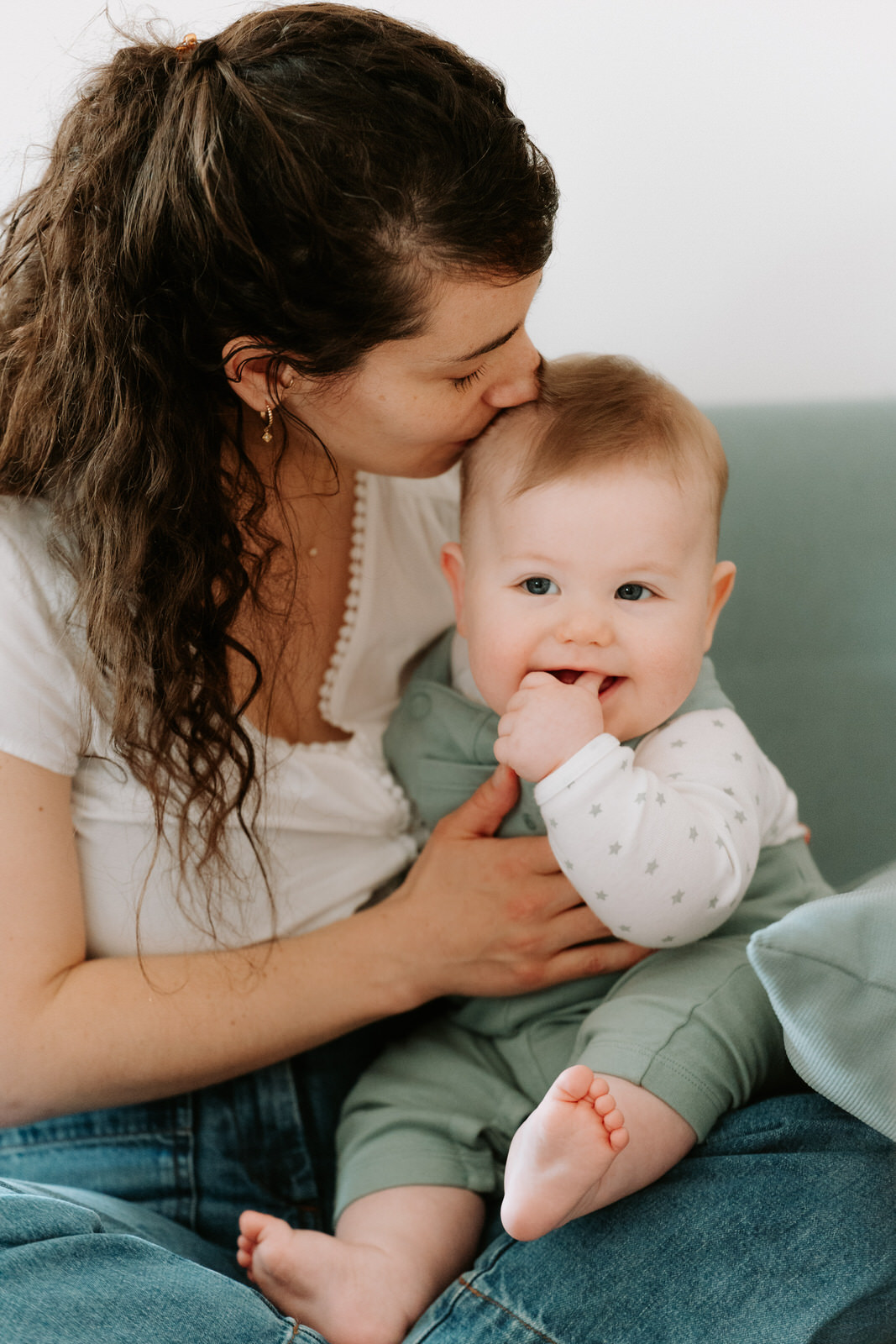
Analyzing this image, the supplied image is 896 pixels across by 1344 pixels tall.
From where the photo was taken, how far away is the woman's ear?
86cm

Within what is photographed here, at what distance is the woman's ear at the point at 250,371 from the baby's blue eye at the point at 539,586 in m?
0.25

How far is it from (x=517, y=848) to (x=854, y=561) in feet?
1.63

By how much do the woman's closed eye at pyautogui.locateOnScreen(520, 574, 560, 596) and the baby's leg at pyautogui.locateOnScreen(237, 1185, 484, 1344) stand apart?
518 millimetres

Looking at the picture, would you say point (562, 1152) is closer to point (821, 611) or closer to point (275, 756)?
point (275, 756)

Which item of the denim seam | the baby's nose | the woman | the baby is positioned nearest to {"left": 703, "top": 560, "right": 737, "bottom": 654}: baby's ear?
the baby

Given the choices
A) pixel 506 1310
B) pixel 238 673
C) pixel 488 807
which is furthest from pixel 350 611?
pixel 506 1310

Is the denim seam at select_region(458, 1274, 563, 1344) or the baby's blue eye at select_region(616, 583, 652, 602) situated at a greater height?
the baby's blue eye at select_region(616, 583, 652, 602)

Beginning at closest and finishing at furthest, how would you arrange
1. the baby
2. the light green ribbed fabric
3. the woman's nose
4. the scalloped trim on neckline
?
the light green ribbed fabric → the baby → the woman's nose → the scalloped trim on neckline

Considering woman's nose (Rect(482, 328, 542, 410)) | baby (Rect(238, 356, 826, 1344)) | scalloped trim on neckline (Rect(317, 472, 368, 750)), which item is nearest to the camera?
baby (Rect(238, 356, 826, 1344))

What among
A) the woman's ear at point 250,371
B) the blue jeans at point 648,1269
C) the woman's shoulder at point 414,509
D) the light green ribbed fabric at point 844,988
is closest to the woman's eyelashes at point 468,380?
the woman's ear at point 250,371

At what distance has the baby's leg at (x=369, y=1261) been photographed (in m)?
0.87

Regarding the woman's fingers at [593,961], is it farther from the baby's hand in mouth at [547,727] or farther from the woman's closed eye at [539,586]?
the woman's closed eye at [539,586]

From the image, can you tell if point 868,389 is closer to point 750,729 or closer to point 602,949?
point 750,729

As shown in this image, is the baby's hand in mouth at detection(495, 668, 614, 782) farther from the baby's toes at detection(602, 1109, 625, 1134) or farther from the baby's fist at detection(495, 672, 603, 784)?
the baby's toes at detection(602, 1109, 625, 1134)
